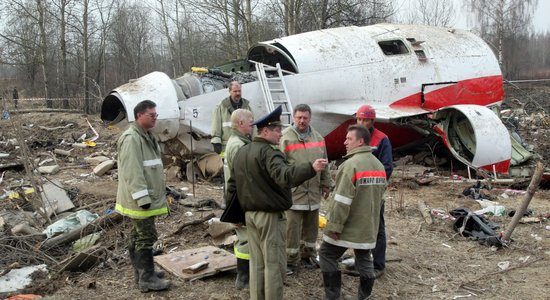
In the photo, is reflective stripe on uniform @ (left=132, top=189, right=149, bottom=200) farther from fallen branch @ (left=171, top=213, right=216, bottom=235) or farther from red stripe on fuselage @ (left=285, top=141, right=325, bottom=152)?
fallen branch @ (left=171, top=213, right=216, bottom=235)

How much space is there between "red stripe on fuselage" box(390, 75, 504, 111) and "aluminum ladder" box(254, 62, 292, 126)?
2835 mm

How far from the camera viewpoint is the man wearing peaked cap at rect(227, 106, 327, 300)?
11.6 feet

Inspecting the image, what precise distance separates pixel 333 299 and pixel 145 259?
1797 millimetres

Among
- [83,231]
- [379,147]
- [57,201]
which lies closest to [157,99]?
[57,201]

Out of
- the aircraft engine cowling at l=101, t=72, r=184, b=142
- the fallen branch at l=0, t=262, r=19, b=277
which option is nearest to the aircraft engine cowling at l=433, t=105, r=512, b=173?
the aircraft engine cowling at l=101, t=72, r=184, b=142

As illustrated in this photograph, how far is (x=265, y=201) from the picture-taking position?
11.6ft

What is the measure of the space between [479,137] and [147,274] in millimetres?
7330

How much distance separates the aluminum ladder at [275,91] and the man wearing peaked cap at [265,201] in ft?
15.3

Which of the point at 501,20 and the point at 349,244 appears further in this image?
the point at 501,20

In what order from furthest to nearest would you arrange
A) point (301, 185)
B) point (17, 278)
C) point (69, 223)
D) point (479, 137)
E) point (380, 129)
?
point (380, 129), point (479, 137), point (69, 223), point (17, 278), point (301, 185)

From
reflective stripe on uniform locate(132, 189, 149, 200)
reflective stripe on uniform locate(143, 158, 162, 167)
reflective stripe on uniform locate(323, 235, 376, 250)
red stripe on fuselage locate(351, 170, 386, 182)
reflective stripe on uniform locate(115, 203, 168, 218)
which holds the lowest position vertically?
reflective stripe on uniform locate(323, 235, 376, 250)

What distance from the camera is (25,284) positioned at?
4840 mm

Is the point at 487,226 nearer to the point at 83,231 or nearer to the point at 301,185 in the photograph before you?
the point at 301,185

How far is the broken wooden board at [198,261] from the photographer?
4.76m
